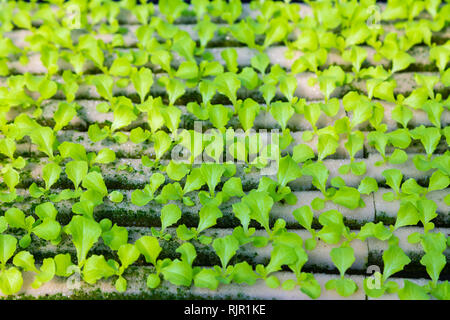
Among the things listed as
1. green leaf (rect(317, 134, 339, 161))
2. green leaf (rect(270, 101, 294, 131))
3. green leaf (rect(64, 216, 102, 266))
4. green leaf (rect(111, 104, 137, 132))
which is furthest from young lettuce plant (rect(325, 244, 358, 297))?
green leaf (rect(111, 104, 137, 132))

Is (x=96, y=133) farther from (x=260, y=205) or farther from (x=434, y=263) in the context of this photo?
(x=434, y=263)

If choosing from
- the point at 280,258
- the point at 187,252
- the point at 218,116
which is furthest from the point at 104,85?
the point at 280,258

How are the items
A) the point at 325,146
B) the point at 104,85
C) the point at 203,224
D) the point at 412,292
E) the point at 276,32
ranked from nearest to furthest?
the point at 412,292, the point at 203,224, the point at 325,146, the point at 104,85, the point at 276,32

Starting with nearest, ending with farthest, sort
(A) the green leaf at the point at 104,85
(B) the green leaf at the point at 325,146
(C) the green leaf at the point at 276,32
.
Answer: (B) the green leaf at the point at 325,146 → (A) the green leaf at the point at 104,85 → (C) the green leaf at the point at 276,32

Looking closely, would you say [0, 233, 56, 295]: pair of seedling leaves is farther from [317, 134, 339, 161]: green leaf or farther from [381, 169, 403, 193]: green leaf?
[381, 169, 403, 193]: green leaf

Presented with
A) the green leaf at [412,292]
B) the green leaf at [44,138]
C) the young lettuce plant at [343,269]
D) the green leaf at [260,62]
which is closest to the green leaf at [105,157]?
the green leaf at [44,138]

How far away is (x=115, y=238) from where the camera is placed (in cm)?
102

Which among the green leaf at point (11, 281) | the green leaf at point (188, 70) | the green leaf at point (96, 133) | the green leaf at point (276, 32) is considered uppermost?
the green leaf at point (276, 32)

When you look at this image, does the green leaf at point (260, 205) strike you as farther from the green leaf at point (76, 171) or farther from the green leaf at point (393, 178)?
the green leaf at point (76, 171)

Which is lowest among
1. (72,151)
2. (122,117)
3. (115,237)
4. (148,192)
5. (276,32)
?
(115,237)

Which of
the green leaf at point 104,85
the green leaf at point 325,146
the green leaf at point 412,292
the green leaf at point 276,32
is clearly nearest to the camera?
the green leaf at point 412,292

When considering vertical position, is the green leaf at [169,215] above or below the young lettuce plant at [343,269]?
above
